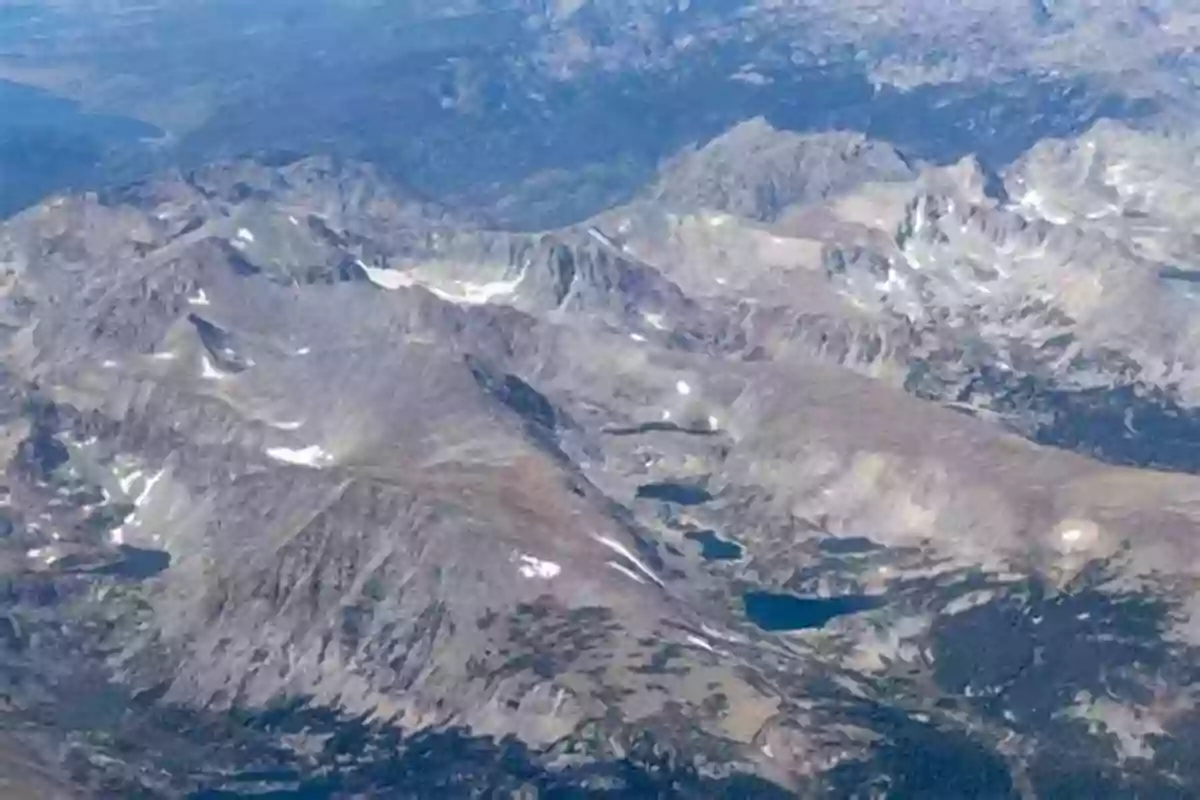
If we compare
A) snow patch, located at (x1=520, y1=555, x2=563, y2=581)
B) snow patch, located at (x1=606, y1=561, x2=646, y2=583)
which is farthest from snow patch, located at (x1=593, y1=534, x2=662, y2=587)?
snow patch, located at (x1=520, y1=555, x2=563, y2=581)

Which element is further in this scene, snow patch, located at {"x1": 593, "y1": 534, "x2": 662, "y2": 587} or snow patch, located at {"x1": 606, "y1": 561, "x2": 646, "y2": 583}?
snow patch, located at {"x1": 593, "y1": 534, "x2": 662, "y2": 587}

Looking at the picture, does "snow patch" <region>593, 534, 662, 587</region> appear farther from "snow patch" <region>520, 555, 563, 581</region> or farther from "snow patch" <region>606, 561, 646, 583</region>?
"snow patch" <region>520, 555, 563, 581</region>

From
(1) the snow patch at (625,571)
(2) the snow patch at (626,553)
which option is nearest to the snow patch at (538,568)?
(1) the snow patch at (625,571)

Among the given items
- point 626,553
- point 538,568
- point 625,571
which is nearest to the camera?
point 538,568

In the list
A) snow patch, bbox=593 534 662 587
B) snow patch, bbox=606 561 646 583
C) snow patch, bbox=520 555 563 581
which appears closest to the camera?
snow patch, bbox=520 555 563 581

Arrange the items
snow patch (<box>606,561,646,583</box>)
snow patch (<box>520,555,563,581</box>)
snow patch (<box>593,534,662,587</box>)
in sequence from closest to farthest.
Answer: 1. snow patch (<box>520,555,563,581</box>)
2. snow patch (<box>606,561,646,583</box>)
3. snow patch (<box>593,534,662,587</box>)

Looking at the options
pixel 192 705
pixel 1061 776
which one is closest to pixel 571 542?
pixel 192 705

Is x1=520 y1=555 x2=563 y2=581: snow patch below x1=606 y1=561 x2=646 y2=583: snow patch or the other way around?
the other way around

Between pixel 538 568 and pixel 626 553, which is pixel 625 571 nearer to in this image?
pixel 626 553

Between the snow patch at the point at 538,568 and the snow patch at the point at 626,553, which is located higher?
the snow patch at the point at 538,568

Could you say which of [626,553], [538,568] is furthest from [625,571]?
[538,568]

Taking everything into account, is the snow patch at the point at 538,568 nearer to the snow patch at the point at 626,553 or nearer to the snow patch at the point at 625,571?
the snow patch at the point at 625,571
